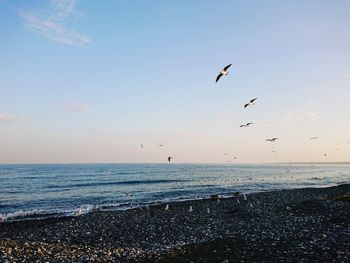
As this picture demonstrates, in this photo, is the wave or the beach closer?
the beach

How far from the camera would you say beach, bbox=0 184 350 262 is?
1711 cm

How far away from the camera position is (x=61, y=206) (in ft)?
152

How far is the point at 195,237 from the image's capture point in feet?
71.9

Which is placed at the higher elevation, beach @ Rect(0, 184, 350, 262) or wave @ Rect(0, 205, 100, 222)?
beach @ Rect(0, 184, 350, 262)

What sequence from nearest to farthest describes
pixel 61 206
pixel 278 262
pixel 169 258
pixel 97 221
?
pixel 278 262
pixel 169 258
pixel 97 221
pixel 61 206

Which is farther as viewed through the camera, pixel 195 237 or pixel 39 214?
pixel 39 214

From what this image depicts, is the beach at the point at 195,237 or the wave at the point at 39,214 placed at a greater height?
the beach at the point at 195,237

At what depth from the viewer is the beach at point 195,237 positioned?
56.1 feet

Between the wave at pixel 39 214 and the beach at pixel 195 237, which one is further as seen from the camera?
the wave at pixel 39 214

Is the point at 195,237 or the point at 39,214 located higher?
the point at 195,237

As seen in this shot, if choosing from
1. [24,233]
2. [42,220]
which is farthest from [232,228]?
[42,220]

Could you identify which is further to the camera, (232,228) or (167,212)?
(167,212)

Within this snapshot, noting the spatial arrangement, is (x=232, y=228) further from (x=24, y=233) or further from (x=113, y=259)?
(x=24, y=233)

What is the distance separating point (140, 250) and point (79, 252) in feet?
10.7
